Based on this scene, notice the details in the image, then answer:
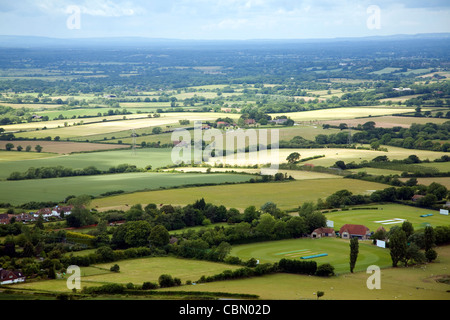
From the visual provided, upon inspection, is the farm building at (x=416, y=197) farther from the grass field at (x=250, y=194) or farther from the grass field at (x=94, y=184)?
the grass field at (x=94, y=184)

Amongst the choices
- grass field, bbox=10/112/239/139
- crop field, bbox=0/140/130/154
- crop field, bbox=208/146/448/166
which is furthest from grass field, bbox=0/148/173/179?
grass field, bbox=10/112/239/139

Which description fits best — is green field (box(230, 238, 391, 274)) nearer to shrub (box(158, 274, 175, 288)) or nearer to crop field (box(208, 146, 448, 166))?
shrub (box(158, 274, 175, 288))

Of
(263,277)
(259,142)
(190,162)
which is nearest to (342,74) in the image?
(259,142)

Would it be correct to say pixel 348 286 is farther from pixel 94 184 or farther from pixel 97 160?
pixel 97 160

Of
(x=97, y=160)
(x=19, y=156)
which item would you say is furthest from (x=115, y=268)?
(x=19, y=156)

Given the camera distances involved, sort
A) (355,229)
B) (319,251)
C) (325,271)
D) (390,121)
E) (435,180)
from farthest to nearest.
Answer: (390,121) → (435,180) → (355,229) → (319,251) → (325,271)

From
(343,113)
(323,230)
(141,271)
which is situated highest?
(141,271)
